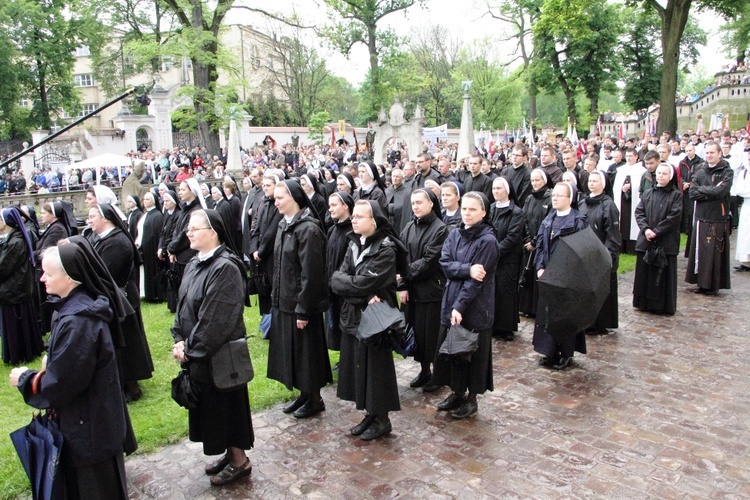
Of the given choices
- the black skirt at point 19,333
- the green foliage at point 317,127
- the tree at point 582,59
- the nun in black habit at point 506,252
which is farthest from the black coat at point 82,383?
the tree at point 582,59

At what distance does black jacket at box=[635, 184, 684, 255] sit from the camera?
340 inches

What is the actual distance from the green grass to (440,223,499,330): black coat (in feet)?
6.76

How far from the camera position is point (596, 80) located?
145ft

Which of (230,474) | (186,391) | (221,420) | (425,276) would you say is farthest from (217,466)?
(425,276)

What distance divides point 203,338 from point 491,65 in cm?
5697

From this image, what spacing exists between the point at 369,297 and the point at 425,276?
1100mm

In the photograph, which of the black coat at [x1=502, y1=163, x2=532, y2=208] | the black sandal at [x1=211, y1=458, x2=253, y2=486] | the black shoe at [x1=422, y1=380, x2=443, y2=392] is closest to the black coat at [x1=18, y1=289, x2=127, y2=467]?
the black sandal at [x1=211, y1=458, x2=253, y2=486]

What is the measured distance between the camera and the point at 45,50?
4369 centimetres

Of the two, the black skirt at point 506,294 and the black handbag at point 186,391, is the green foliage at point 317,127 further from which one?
the black handbag at point 186,391

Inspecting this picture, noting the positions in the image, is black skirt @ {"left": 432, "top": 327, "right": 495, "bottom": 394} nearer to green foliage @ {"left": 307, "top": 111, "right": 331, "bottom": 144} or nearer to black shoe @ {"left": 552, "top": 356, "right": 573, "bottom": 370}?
black shoe @ {"left": 552, "top": 356, "right": 573, "bottom": 370}

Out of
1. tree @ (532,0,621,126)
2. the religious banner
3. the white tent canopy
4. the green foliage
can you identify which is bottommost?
the white tent canopy

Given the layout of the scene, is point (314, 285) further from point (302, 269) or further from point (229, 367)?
point (229, 367)

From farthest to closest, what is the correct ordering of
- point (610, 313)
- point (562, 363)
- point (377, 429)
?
point (610, 313), point (562, 363), point (377, 429)

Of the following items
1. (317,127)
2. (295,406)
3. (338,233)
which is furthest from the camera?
(317,127)
